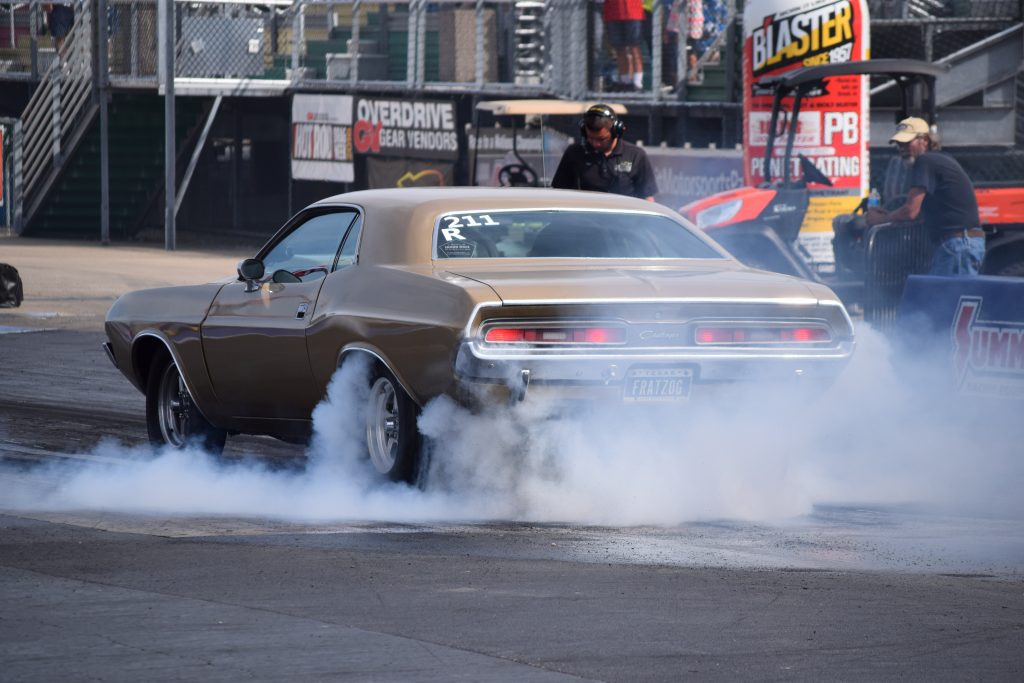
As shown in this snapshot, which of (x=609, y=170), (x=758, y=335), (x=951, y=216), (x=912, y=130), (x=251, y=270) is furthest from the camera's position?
(x=912, y=130)

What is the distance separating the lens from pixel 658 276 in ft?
25.5

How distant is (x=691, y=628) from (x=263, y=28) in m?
25.2

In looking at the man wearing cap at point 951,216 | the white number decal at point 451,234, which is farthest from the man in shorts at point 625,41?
the white number decal at point 451,234

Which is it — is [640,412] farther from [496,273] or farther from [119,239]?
[119,239]

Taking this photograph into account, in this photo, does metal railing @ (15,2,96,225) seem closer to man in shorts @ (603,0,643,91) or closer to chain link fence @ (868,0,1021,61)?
man in shorts @ (603,0,643,91)

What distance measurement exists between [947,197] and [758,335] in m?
5.58

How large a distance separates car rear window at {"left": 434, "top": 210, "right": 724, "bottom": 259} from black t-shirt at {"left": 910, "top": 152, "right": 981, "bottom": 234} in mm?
4488

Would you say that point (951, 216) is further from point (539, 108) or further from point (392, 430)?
point (539, 108)

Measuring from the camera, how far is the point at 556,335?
7285 mm

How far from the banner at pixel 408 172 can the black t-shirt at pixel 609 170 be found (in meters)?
14.8

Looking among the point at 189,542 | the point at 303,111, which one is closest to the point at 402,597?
the point at 189,542

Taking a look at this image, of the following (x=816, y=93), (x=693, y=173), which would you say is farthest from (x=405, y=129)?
(x=816, y=93)

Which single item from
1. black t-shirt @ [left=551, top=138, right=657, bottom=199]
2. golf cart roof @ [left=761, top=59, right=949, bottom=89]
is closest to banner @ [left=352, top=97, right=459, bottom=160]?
golf cart roof @ [left=761, top=59, right=949, bottom=89]

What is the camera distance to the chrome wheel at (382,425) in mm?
7812
